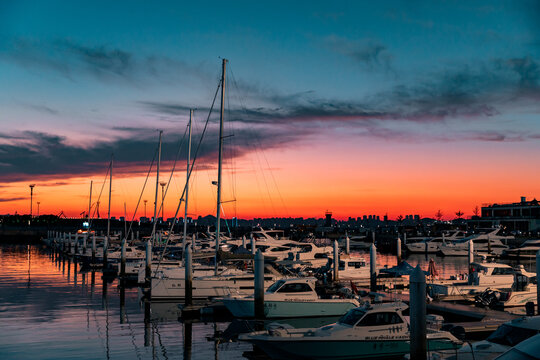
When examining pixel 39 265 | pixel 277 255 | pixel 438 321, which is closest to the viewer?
pixel 438 321

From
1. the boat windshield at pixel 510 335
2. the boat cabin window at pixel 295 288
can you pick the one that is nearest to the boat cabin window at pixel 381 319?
the boat windshield at pixel 510 335

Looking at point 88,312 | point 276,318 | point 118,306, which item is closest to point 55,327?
point 88,312

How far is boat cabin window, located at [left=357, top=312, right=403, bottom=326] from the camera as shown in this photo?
63.0 feet

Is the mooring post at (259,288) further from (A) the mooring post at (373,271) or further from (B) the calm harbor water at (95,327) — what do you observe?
(A) the mooring post at (373,271)

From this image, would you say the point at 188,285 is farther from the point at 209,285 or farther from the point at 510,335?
the point at 510,335

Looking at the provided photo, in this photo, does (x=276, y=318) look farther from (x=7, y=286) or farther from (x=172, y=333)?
(x=7, y=286)

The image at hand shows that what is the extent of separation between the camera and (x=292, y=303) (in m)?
26.6

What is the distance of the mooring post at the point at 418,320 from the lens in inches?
603

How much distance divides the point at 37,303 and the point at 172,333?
13226 millimetres

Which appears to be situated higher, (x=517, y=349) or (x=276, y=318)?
(x=517, y=349)

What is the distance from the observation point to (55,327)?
25.7 metres

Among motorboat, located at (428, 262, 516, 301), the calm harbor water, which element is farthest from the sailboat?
motorboat, located at (428, 262, 516, 301)

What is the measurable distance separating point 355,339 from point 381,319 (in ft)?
4.36

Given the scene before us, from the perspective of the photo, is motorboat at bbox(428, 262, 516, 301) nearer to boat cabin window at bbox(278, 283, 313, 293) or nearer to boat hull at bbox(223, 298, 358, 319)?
boat hull at bbox(223, 298, 358, 319)
